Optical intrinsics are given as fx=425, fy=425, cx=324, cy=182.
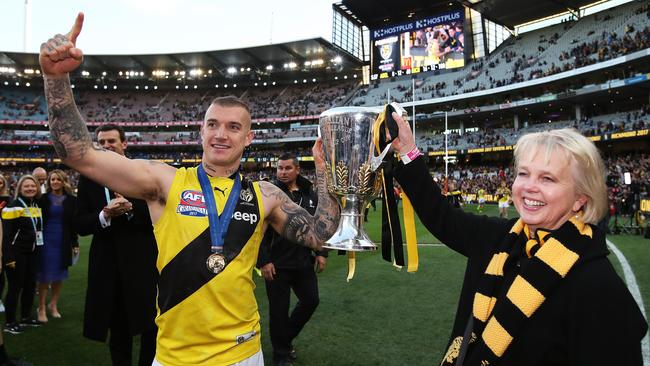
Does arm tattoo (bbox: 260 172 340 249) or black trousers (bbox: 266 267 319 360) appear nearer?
arm tattoo (bbox: 260 172 340 249)

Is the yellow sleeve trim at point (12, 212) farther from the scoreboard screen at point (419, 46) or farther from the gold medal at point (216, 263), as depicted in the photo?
the scoreboard screen at point (419, 46)

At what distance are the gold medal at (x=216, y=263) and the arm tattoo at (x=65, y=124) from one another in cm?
68

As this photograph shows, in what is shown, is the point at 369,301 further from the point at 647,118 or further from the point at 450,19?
the point at 450,19

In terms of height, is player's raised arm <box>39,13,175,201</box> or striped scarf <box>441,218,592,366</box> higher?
player's raised arm <box>39,13,175,201</box>

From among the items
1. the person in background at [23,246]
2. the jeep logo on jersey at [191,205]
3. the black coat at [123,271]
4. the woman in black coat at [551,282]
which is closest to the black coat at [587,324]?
the woman in black coat at [551,282]

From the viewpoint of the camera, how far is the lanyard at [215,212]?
1945 mm

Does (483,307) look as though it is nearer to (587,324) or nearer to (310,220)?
(587,324)

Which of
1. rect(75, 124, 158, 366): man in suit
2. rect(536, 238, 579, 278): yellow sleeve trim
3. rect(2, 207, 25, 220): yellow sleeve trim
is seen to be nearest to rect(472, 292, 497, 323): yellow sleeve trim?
rect(536, 238, 579, 278): yellow sleeve trim

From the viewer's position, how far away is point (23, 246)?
5.45 m

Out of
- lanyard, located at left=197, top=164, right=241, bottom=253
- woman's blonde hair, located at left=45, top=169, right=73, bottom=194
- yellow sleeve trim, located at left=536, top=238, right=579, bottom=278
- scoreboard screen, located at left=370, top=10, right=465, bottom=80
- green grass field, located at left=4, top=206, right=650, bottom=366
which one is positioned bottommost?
green grass field, located at left=4, top=206, right=650, bottom=366

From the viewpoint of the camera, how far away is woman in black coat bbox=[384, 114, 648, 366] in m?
1.30

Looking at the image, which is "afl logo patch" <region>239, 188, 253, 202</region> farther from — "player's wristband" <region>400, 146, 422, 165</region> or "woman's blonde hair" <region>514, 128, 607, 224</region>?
"woman's blonde hair" <region>514, 128, 607, 224</region>

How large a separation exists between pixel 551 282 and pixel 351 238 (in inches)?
33.3

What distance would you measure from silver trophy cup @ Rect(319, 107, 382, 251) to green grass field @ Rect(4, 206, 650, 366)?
8.33 ft
